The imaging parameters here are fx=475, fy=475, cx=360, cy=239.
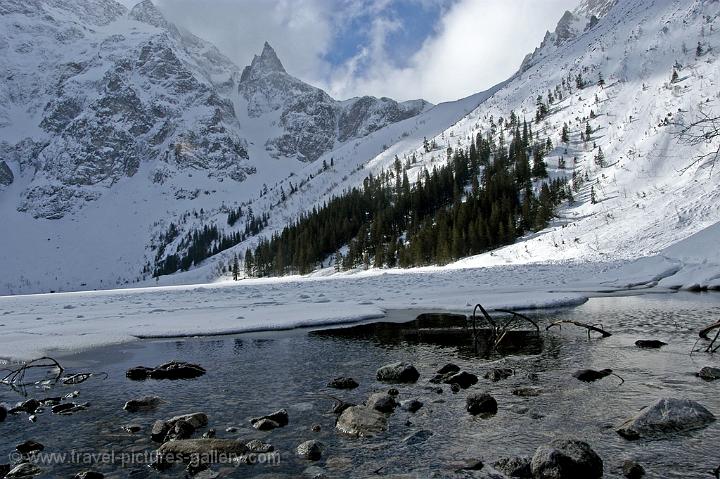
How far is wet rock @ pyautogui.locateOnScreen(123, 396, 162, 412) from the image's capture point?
353 inches

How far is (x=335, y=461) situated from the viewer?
632 cm

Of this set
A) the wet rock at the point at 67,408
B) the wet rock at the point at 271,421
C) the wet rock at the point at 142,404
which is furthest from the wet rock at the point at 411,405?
the wet rock at the point at 67,408

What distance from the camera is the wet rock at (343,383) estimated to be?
983 centimetres

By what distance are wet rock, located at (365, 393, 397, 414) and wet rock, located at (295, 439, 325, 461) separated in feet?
5.28

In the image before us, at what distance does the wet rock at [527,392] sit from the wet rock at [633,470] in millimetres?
2966

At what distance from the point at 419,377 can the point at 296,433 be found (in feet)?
12.2

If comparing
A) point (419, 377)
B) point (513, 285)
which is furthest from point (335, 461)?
point (513, 285)

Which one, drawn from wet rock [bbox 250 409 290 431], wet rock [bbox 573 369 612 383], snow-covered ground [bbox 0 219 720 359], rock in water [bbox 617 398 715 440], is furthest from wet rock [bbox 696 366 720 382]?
snow-covered ground [bbox 0 219 720 359]

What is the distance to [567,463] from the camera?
18.1 ft

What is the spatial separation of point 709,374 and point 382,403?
20.6ft

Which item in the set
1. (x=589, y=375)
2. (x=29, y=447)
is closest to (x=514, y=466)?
(x=589, y=375)

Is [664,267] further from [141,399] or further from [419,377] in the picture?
[141,399]

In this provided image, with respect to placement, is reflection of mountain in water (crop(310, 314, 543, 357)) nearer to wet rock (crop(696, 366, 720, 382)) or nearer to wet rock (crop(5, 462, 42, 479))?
wet rock (crop(696, 366, 720, 382))

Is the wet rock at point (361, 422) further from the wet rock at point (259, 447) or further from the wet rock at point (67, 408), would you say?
the wet rock at point (67, 408)
